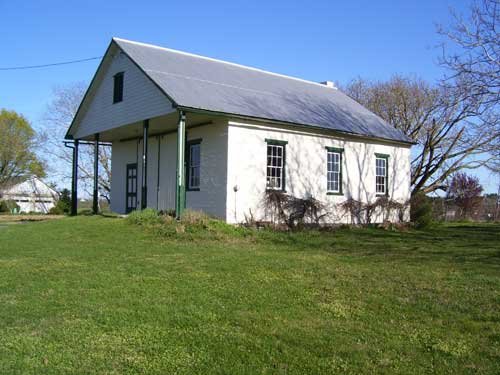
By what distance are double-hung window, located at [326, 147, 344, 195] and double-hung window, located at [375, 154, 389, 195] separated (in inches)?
90.7

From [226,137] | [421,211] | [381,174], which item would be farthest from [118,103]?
[421,211]

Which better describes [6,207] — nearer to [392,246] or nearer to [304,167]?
[304,167]

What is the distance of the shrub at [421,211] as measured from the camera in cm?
2103

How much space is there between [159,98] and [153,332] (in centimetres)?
1230

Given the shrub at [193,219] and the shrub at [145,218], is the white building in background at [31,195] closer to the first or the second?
the shrub at [145,218]

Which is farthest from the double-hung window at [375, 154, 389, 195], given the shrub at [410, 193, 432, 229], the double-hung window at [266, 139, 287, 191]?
the double-hung window at [266, 139, 287, 191]

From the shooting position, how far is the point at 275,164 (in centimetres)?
1775

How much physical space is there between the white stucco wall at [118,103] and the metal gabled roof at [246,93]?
0.59 metres

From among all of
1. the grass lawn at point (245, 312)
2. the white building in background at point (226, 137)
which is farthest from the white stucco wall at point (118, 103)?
the grass lawn at point (245, 312)

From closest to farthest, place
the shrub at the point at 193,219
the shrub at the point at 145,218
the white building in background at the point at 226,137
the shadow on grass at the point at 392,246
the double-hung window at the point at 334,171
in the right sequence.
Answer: the shadow on grass at the point at 392,246, the shrub at the point at 193,219, the shrub at the point at 145,218, the white building in background at the point at 226,137, the double-hung window at the point at 334,171

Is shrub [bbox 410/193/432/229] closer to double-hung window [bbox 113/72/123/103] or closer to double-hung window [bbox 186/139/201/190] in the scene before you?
double-hung window [bbox 186/139/201/190]

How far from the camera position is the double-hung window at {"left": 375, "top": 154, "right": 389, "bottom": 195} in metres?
21.3

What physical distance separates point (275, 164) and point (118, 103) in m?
6.85

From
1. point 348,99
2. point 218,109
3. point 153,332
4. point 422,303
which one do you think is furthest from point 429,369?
point 348,99
